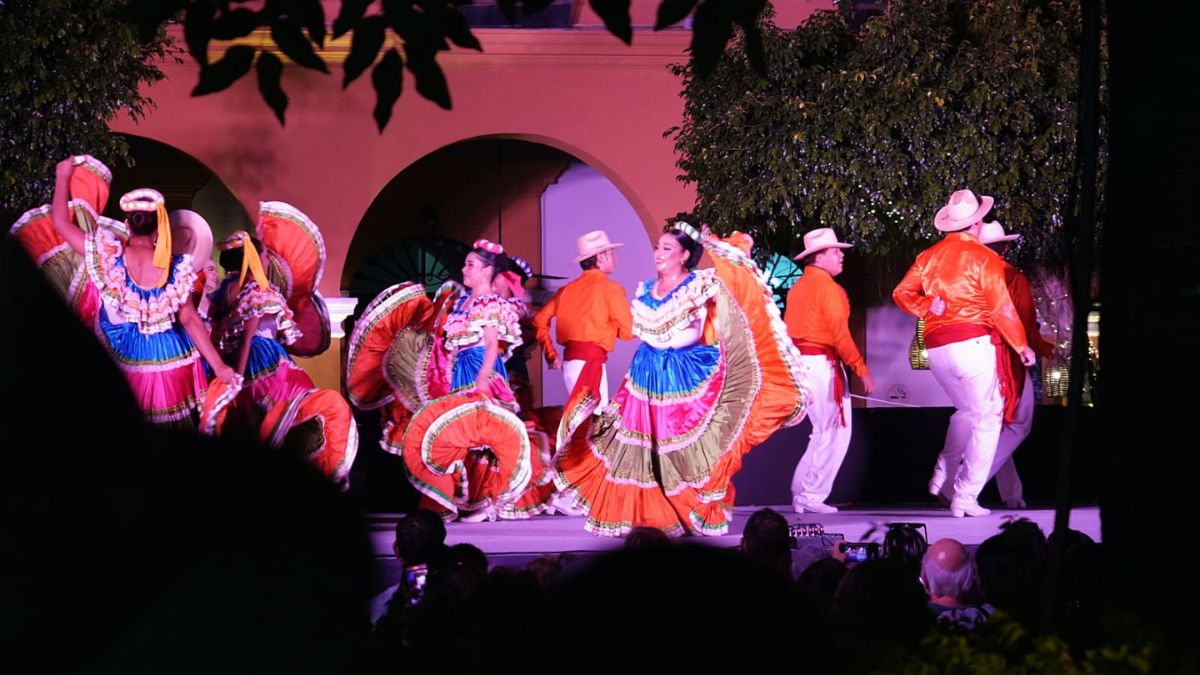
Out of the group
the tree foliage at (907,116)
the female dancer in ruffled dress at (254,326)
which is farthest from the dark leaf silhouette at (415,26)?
the tree foliage at (907,116)

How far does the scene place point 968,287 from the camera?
28.1 ft

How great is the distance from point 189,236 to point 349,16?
18.0ft

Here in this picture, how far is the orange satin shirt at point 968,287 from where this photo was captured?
8523 millimetres

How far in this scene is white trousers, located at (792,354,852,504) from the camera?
30.0 feet

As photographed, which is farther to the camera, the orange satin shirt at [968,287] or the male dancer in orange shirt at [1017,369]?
the male dancer in orange shirt at [1017,369]

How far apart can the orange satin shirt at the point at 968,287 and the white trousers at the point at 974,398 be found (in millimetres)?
160

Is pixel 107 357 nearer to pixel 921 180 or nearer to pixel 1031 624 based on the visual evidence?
pixel 1031 624

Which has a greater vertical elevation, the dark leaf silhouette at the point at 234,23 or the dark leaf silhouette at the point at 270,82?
the dark leaf silhouette at the point at 234,23

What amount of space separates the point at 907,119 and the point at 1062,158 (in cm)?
134

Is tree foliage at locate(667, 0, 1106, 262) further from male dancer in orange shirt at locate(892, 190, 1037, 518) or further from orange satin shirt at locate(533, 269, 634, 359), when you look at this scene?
orange satin shirt at locate(533, 269, 634, 359)

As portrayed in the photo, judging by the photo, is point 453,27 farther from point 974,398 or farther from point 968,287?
point 974,398

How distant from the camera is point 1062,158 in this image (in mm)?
11656

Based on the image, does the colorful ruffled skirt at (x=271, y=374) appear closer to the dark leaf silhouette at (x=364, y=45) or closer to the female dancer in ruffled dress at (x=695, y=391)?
the female dancer in ruffled dress at (x=695, y=391)

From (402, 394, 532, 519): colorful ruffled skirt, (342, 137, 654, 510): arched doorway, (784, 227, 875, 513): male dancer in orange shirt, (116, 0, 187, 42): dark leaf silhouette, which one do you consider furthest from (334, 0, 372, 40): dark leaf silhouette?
(342, 137, 654, 510): arched doorway
